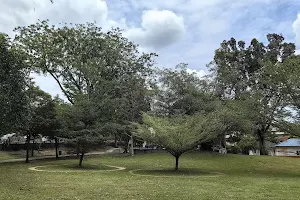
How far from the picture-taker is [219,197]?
12.5 meters

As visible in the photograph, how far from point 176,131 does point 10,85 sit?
33.8 ft

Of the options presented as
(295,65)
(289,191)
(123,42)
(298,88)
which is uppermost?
(123,42)

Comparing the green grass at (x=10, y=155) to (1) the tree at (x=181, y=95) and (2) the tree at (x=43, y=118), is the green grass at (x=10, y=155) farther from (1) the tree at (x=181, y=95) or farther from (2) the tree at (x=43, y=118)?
(1) the tree at (x=181, y=95)

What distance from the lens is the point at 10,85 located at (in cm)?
1952

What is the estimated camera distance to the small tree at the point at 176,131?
22.6 metres

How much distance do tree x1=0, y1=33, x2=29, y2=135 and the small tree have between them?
26.5ft

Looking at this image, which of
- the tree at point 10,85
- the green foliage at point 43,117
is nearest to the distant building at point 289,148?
the green foliage at point 43,117

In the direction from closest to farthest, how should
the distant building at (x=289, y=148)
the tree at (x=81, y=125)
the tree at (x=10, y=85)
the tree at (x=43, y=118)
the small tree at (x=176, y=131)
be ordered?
the tree at (x=10, y=85)
the small tree at (x=176, y=131)
the tree at (x=81, y=125)
the tree at (x=43, y=118)
the distant building at (x=289, y=148)

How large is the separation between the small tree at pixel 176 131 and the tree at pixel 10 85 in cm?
808

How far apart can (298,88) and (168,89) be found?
16.4 metres

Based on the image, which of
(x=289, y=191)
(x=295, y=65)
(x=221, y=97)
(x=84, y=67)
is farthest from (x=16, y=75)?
(x=221, y=97)

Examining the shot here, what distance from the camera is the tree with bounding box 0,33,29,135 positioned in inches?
754

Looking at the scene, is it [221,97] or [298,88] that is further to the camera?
[221,97]

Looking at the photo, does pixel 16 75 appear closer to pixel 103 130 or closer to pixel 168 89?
pixel 103 130
